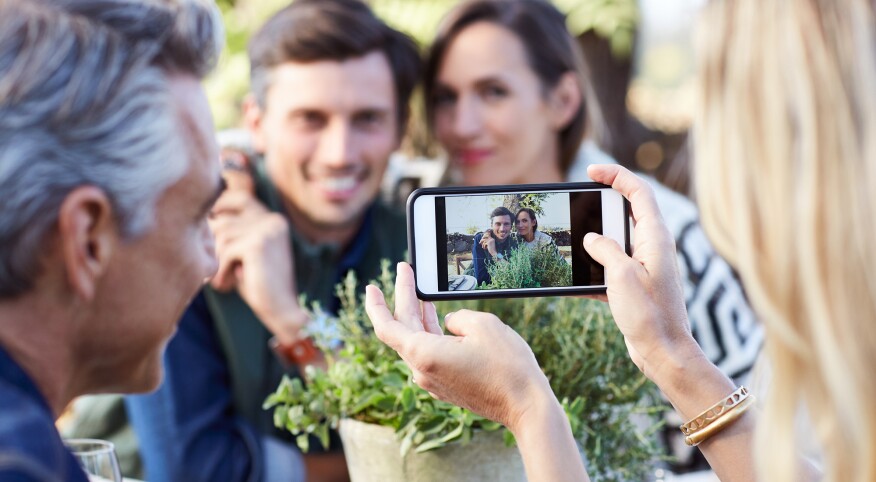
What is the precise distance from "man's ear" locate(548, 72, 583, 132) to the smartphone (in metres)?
1.57

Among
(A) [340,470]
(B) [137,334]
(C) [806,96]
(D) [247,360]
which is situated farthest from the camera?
(D) [247,360]

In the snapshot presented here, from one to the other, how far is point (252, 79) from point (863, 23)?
1940 mm

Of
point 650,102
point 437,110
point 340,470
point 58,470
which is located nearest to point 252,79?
point 437,110

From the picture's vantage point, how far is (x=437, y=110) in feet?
8.84

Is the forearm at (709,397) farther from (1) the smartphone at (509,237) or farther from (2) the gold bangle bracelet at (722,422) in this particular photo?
(1) the smartphone at (509,237)

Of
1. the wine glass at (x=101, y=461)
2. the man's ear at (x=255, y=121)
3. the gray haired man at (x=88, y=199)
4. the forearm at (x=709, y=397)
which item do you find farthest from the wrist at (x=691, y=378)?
the man's ear at (x=255, y=121)

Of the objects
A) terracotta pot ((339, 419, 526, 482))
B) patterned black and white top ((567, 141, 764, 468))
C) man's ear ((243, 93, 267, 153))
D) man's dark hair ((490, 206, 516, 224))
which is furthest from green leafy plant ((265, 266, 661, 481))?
man's ear ((243, 93, 267, 153))

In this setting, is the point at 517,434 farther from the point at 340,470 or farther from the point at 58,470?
the point at 340,470

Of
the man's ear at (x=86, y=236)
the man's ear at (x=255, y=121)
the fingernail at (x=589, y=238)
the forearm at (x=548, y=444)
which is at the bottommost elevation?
the forearm at (x=548, y=444)

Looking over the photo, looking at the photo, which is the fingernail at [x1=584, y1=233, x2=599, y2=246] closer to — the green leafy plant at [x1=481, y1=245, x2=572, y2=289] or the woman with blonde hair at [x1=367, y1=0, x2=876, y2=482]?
the green leafy plant at [x1=481, y1=245, x2=572, y2=289]

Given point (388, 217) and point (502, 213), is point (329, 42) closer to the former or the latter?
point (388, 217)

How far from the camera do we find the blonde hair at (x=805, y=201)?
841 mm

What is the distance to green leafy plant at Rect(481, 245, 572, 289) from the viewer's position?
1.20 m

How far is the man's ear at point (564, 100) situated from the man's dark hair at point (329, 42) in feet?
1.35
